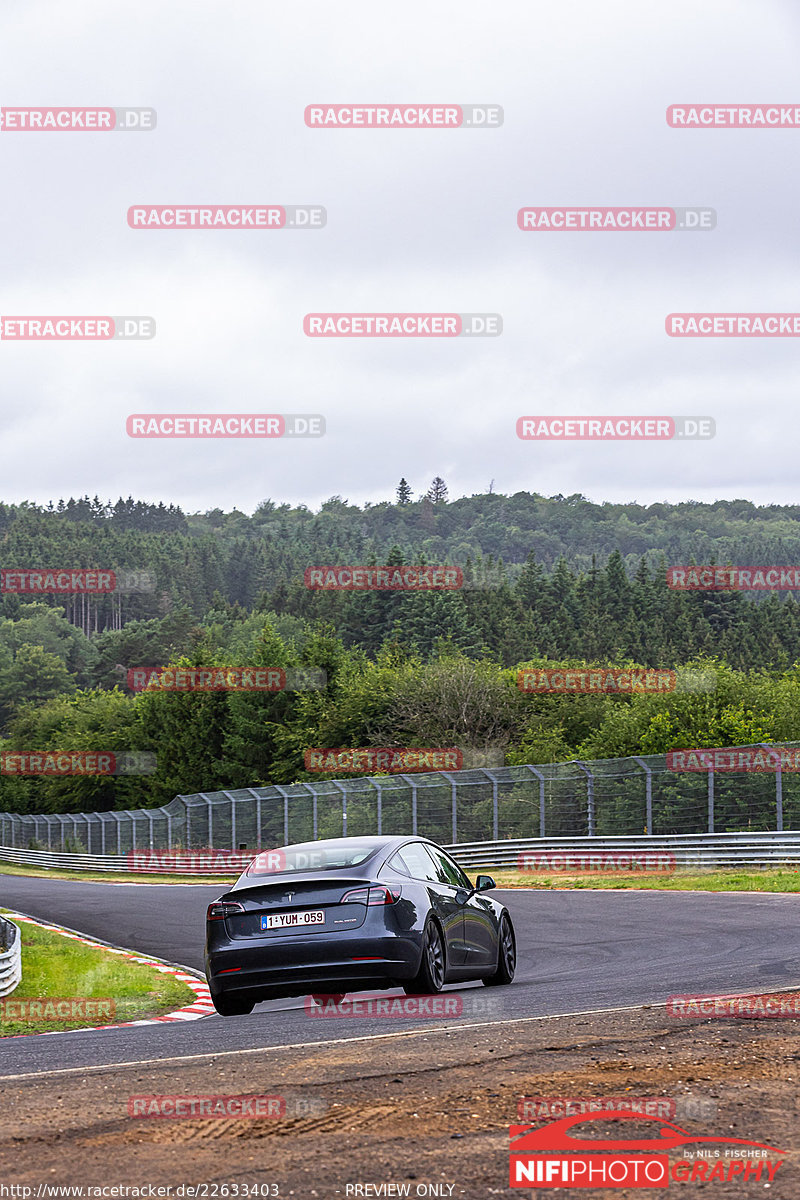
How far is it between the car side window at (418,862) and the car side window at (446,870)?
0.28ft

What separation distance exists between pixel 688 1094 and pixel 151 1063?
3.23 m

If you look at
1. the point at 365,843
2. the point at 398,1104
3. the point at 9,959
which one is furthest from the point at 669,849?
the point at 398,1104

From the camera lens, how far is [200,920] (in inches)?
905

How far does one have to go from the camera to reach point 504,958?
12180 mm

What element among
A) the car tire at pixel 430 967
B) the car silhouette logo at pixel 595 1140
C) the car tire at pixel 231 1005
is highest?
the car silhouette logo at pixel 595 1140

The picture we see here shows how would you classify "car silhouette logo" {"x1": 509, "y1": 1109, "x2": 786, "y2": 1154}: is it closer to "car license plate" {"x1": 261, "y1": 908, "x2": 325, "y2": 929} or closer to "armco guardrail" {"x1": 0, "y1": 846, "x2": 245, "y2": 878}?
"car license plate" {"x1": 261, "y1": 908, "x2": 325, "y2": 929}

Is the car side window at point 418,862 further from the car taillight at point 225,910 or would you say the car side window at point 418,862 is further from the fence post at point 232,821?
the fence post at point 232,821

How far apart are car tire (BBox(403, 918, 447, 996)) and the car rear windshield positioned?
0.76m

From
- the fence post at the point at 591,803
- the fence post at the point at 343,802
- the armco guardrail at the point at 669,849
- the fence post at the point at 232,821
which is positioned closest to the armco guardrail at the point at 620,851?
the armco guardrail at the point at 669,849

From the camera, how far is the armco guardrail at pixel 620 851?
87.0 ft

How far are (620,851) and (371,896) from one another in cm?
2145

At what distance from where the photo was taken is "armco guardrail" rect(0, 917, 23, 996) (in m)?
13.8

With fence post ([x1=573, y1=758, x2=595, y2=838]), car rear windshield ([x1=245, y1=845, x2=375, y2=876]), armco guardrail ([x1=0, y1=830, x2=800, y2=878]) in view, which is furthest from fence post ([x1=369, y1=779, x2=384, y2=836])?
car rear windshield ([x1=245, y1=845, x2=375, y2=876])

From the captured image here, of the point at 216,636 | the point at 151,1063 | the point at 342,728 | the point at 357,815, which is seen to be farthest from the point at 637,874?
the point at 216,636
